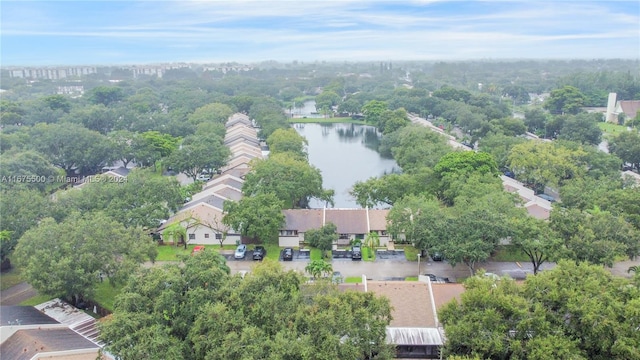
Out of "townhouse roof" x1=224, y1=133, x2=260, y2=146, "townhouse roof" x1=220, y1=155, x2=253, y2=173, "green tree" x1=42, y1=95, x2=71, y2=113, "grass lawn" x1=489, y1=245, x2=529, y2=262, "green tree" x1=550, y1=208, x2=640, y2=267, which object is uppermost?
"green tree" x1=42, y1=95, x2=71, y2=113

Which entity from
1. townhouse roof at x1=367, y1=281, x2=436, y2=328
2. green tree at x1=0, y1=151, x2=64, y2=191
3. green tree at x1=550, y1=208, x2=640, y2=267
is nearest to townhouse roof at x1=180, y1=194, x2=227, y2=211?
green tree at x1=0, y1=151, x2=64, y2=191

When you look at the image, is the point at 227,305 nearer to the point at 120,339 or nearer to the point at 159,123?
the point at 120,339

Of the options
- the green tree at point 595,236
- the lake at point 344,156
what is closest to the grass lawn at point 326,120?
the lake at point 344,156

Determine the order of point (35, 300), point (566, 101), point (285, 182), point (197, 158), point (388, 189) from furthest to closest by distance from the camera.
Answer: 1. point (566, 101)
2. point (197, 158)
3. point (388, 189)
4. point (285, 182)
5. point (35, 300)

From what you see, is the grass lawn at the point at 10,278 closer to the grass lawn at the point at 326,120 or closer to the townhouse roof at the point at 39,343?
the townhouse roof at the point at 39,343

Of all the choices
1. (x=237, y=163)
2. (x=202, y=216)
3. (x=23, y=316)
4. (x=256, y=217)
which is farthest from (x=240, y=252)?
(x=237, y=163)

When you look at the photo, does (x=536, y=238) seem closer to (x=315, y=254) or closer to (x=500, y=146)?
(x=315, y=254)

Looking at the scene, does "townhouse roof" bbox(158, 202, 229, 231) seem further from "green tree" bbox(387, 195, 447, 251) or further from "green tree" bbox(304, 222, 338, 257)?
"green tree" bbox(387, 195, 447, 251)
